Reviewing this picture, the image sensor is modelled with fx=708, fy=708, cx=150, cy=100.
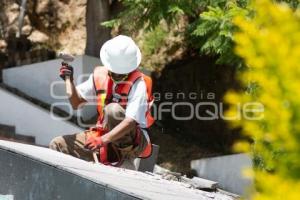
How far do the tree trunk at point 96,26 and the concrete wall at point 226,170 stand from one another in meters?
3.63

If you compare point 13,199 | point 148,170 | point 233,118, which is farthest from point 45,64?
point 233,118

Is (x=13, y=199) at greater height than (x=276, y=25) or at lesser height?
lesser

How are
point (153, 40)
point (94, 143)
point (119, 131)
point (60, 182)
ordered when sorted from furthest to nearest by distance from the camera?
point (153, 40)
point (94, 143)
point (119, 131)
point (60, 182)

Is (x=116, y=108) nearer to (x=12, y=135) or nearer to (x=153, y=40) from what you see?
(x=12, y=135)

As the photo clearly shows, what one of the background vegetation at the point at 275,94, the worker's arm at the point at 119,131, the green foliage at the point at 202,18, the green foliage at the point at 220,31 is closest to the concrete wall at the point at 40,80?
the green foliage at the point at 202,18

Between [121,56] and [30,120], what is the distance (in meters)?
6.18

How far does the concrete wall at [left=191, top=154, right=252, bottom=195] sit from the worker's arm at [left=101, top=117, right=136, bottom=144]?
4.14 meters

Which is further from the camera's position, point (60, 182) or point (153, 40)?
point (153, 40)

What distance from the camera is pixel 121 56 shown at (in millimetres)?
5934

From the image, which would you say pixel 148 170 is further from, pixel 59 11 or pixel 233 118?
pixel 59 11

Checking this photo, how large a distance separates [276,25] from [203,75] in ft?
40.1

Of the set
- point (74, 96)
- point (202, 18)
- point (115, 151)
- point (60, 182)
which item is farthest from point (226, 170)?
point (60, 182)

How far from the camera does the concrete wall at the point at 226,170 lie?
965cm

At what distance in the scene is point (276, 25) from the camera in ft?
5.91
